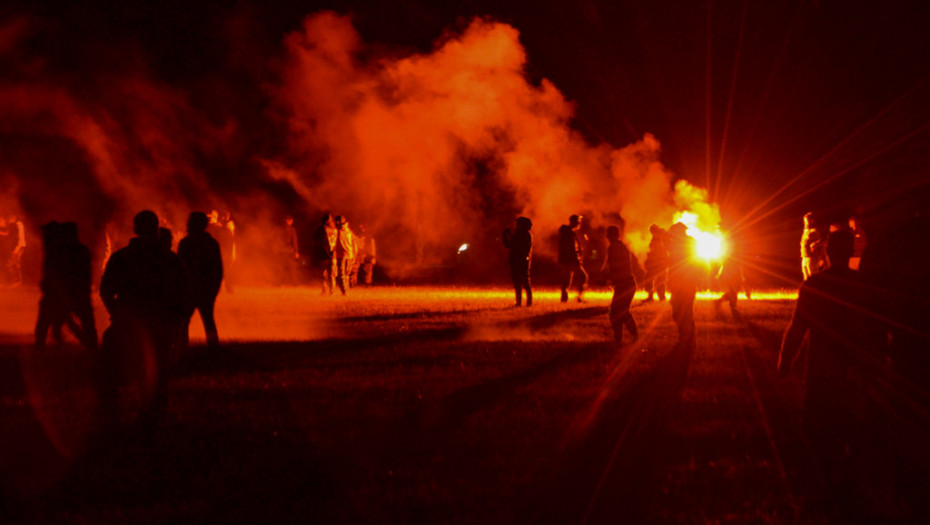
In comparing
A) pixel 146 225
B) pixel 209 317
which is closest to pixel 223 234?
pixel 209 317

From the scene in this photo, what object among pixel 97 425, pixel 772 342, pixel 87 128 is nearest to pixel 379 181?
pixel 87 128

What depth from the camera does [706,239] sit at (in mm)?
19188

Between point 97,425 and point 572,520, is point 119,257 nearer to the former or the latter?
point 97,425

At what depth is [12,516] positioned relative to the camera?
4.12 meters

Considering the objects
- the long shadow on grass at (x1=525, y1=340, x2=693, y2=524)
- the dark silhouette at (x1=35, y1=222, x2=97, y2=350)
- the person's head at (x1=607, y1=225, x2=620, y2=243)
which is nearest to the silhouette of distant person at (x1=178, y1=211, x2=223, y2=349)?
the dark silhouette at (x1=35, y1=222, x2=97, y2=350)

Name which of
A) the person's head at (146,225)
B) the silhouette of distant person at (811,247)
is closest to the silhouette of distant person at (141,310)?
the person's head at (146,225)

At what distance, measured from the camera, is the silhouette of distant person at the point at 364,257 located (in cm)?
2391

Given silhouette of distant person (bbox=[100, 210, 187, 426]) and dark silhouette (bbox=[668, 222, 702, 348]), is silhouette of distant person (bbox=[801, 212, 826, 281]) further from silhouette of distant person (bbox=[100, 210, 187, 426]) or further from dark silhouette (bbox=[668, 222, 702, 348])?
silhouette of distant person (bbox=[100, 210, 187, 426])

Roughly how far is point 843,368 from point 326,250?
48.8 feet

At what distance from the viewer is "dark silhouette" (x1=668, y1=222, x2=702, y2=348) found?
9383 millimetres

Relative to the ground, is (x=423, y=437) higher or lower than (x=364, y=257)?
lower

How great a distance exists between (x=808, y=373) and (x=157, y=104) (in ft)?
78.2

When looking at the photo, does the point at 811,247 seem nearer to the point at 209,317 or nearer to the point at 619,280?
the point at 619,280

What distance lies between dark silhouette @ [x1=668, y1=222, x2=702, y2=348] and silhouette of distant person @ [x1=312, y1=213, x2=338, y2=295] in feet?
34.5
